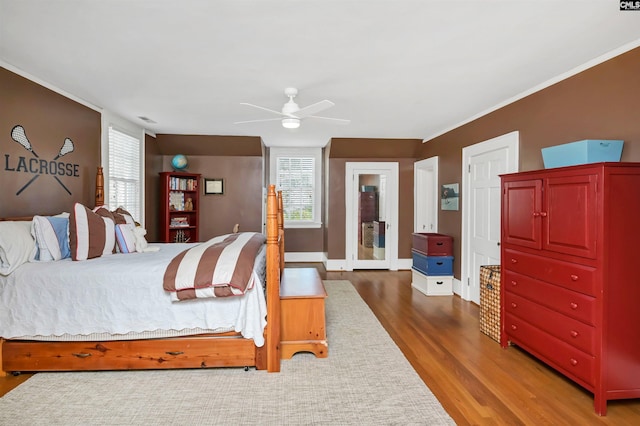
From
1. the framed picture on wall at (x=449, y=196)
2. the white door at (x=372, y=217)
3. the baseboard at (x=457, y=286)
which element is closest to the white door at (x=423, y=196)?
the white door at (x=372, y=217)

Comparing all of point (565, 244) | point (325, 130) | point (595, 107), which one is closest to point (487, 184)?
point (595, 107)

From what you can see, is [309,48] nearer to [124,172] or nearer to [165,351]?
[165,351]

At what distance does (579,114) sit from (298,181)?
5.24 metres

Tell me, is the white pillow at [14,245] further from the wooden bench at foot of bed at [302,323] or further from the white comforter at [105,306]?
the wooden bench at foot of bed at [302,323]

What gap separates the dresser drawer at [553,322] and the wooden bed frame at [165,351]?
79.5 inches

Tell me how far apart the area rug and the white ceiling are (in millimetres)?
2430

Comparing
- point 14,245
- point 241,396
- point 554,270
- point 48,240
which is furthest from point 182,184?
point 554,270

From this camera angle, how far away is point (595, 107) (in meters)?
2.77

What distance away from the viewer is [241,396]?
7.76ft

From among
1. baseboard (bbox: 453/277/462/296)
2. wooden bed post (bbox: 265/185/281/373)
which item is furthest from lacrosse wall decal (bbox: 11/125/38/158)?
baseboard (bbox: 453/277/462/296)

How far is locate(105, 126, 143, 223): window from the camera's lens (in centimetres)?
466

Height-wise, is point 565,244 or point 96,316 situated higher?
point 565,244

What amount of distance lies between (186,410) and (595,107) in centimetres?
368

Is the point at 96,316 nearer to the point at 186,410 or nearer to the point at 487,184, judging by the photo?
the point at 186,410
